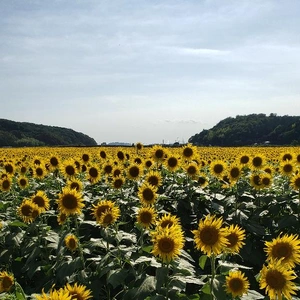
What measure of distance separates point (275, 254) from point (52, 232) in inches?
142

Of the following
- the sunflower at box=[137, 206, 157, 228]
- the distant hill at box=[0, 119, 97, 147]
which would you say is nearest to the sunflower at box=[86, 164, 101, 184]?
the sunflower at box=[137, 206, 157, 228]

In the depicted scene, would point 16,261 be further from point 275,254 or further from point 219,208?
point 275,254

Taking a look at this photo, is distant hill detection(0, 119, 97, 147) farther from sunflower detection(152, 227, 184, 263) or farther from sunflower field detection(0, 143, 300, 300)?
sunflower detection(152, 227, 184, 263)

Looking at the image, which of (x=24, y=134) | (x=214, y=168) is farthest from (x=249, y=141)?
(x=214, y=168)

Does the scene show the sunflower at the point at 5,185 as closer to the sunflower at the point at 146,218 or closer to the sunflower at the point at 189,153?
the sunflower at the point at 189,153

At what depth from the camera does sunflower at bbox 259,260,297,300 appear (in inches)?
115

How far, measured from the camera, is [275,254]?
3.25m

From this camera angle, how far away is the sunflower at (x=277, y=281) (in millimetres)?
2910

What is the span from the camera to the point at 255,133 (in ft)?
405

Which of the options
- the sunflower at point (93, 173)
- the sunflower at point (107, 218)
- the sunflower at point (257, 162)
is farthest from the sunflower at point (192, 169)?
the sunflower at point (107, 218)

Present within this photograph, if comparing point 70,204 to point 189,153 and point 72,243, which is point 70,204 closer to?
point 72,243

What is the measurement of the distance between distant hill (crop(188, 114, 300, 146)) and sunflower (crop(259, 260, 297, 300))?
96.6 metres

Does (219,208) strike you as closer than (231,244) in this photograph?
No

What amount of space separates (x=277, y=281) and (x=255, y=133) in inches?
4904
